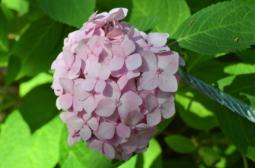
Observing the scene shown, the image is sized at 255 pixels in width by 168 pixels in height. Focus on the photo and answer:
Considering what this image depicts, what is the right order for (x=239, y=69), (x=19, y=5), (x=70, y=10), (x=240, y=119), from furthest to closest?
(x=19, y=5) → (x=239, y=69) → (x=70, y=10) → (x=240, y=119)

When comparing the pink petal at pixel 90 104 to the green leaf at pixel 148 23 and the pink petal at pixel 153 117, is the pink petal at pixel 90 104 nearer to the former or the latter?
the pink petal at pixel 153 117

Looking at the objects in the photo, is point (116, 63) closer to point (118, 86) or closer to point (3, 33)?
point (118, 86)

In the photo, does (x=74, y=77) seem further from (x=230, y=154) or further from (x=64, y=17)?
(x=230, y=154)

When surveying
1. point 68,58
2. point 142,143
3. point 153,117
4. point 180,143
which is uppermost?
point 68,58

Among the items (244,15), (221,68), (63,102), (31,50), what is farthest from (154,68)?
(31,50)

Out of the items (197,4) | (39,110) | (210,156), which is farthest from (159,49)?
(39,110)

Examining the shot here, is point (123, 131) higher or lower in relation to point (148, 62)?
lower

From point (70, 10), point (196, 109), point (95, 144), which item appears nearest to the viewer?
point (95, 144)
